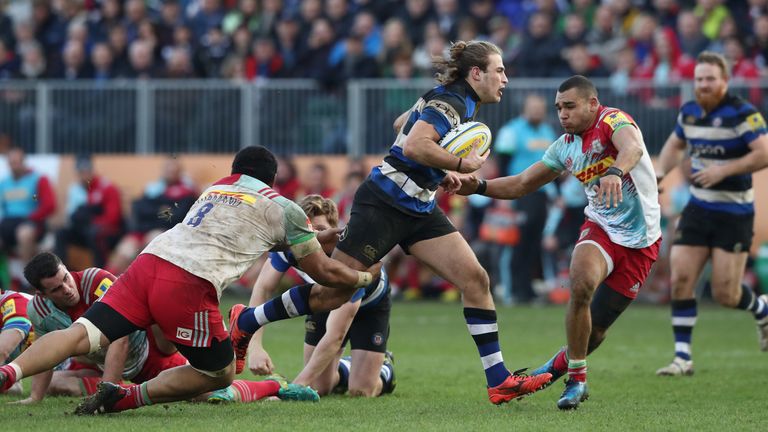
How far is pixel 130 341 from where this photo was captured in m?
8.45

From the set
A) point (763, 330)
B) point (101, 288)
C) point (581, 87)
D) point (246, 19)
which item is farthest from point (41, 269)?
point (246, 19)

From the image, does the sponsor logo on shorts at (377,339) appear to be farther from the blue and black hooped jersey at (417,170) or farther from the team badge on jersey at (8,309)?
the team badge on jersey at (8,309)

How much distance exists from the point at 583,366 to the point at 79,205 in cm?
1211

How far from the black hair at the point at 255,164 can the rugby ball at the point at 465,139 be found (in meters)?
1.12

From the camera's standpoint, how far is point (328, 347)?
8.78 meters

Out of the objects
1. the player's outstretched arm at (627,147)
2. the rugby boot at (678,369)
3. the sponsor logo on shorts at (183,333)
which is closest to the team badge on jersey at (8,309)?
the sponsor logo on shorts at (183,333)

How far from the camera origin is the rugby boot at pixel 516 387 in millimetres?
7984

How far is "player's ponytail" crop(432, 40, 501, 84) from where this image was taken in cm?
815

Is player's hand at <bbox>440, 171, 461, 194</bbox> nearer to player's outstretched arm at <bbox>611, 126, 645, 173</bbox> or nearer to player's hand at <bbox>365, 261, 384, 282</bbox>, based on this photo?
player's hand at <bbox>365, 261, 384, 282</bbox>

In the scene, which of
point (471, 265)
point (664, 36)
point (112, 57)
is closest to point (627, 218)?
point (471, 265)

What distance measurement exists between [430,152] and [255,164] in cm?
109

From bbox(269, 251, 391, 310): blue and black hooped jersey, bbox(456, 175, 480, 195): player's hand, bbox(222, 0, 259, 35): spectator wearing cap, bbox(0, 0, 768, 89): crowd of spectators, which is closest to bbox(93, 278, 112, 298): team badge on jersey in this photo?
bbox(269, 251, 391, 310): blue and black hooped jersey

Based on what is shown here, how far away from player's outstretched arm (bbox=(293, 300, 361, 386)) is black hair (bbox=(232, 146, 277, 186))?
163 cm

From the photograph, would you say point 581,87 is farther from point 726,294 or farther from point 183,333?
point 726,294
